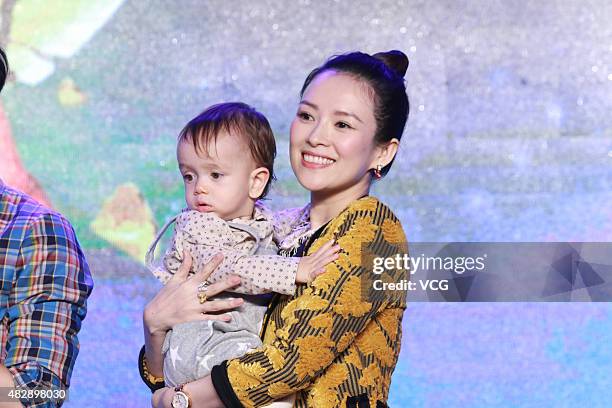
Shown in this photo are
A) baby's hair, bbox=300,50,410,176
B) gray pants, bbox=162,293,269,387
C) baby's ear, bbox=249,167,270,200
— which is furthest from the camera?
baby's ear, bbox=249,167,270,200

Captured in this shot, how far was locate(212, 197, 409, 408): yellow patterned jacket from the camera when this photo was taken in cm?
179

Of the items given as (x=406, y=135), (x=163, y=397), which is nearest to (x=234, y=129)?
(x=163, y=397)

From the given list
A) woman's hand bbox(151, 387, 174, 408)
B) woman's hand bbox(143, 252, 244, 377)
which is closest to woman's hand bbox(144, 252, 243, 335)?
woman's hand bbox(143, 252, 244, 377)

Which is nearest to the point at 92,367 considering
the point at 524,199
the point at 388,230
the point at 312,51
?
the point at 312,51

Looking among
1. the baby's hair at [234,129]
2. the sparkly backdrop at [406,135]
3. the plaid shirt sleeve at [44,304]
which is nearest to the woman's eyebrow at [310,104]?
the baby's hair at [234,129]

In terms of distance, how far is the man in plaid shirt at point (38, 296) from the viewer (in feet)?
5.89

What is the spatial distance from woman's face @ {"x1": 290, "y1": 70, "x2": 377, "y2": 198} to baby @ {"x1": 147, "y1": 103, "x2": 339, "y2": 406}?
0.14 m

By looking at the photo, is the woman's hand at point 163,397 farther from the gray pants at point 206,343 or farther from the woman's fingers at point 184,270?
the woman's fingers at point 184,270

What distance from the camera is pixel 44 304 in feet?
5.98

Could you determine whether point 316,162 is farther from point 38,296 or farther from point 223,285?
point 38,296

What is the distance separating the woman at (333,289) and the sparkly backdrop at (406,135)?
1637mm

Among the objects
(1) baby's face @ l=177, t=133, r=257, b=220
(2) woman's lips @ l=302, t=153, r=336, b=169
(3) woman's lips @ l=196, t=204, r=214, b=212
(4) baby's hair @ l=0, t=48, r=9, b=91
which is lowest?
(4) baby's hair @ l=0, t=48, r=9, b=91

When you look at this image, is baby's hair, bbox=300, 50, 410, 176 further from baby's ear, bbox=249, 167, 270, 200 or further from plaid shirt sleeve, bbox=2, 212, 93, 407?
plaid shirt sleeve, bbox=2, 212, 93, 407

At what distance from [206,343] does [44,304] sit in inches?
11.8
